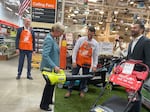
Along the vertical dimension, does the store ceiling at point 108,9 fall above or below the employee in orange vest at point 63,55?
above

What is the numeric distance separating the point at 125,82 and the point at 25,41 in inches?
156

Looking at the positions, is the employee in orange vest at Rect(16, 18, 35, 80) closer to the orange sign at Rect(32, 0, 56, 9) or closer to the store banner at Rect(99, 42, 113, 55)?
the store banner at Rect(99, 42, 113, 55)

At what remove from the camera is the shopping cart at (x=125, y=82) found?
9.03ft

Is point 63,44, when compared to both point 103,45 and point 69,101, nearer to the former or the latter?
point 103,45

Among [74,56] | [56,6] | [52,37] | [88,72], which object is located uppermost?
[56,6]

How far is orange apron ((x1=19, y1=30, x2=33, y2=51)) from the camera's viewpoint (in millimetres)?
6309

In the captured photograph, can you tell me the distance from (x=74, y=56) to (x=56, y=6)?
435 centimetres

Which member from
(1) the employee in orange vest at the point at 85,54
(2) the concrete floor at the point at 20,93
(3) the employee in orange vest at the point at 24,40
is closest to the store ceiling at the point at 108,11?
(3) the employee in orange vest at the point at 24,40

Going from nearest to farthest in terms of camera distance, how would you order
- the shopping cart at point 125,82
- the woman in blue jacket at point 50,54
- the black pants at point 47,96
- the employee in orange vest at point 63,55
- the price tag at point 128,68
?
1. the shopping cart at point 125,82
2. the price tag at point 128,68
3. the woman in blue jacket at point 50,54
4. the black pants at point 47,96
5. the employee in orange vest at point 63,55

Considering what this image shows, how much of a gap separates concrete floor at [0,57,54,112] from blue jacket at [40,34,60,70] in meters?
0.86

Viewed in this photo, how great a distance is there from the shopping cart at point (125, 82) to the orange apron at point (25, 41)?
367cm

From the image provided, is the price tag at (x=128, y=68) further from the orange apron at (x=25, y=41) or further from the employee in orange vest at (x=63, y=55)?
the employee in orange vest at (x=63, y=55)

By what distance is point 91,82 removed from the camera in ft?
A: 19.2

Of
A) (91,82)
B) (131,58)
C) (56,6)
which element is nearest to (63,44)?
(56,6)
